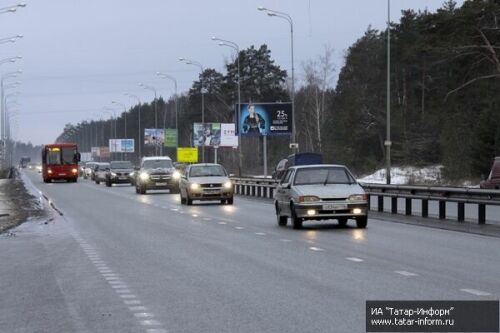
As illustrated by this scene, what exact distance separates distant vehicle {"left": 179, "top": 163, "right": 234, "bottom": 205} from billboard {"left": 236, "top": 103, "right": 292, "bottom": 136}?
26.6 m

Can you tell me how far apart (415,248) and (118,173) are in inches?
1997

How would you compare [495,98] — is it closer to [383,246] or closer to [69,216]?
[69,216]

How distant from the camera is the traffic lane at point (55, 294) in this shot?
31.1 feet

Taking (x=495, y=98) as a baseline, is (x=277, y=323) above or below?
below

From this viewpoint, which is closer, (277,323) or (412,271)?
(277,323)

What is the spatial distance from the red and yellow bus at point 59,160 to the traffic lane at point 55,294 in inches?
2193

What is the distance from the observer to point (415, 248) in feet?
56.6

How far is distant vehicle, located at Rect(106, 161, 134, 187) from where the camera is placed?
66375mm

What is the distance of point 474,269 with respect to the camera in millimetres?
13641

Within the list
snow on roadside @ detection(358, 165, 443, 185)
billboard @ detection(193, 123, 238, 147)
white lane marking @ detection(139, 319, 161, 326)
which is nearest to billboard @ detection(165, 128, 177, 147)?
billboard @ detection(193, 123, 238, 147)

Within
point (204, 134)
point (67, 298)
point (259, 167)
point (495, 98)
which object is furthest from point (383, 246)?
point (259, 167)

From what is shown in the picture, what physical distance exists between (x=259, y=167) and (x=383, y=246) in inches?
3494

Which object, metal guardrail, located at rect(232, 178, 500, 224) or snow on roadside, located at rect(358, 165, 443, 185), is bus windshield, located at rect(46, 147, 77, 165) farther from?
metal guardrail, located at rect(232, 178, 500, 224)

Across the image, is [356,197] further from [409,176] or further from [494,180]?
[409,176]
